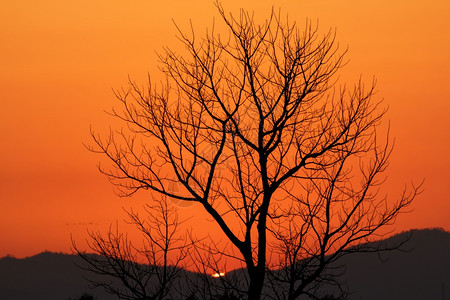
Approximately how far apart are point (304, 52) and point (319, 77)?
0.58 m

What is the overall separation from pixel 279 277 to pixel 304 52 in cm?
453

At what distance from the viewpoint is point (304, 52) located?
16.8 m

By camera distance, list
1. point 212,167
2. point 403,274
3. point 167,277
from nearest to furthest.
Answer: point 212,167 → point 167,277 → point 403,274

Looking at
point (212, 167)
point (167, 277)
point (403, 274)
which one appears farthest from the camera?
point (403, 274)

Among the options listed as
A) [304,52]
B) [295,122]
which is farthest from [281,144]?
[304,52]

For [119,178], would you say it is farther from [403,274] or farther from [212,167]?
[403,274]

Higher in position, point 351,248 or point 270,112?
point 270,112

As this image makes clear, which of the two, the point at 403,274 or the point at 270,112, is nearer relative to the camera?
the point at 270,112

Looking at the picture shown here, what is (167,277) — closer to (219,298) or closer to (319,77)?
(219,298)

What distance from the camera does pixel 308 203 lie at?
17.4 metres

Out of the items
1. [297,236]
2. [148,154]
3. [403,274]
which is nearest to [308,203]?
[297,236]

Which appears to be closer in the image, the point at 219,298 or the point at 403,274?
the point at 219,298

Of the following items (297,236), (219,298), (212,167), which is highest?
(212,167)

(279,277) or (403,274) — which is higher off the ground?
(403,274)
